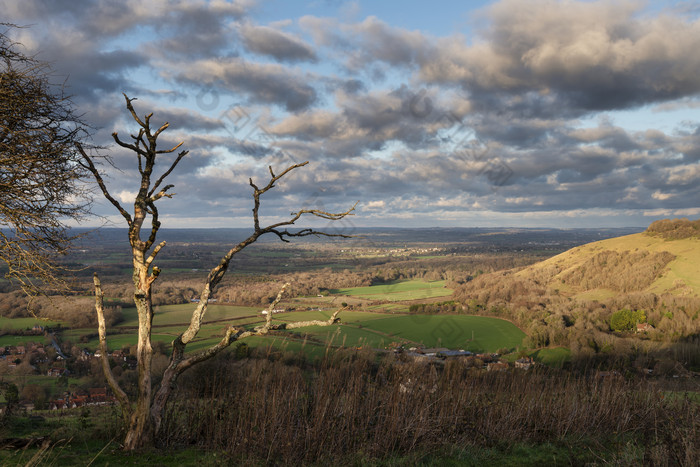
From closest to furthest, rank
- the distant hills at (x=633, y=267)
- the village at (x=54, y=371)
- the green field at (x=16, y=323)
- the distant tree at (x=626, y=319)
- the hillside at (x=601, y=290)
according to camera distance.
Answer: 1. the village at (x=54, y=371)
2. the green field at (x=16, y=323)
3. the hillside at (x=601, y=290)
4. the distant tree at (x=626, y=319)
5. the distant hills at (x=633, y=267)

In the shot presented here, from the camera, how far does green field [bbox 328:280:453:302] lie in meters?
80.0

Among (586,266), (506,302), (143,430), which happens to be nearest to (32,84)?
(143,430)

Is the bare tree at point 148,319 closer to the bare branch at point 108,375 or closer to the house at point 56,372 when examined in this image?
the bare branch at point 108,375

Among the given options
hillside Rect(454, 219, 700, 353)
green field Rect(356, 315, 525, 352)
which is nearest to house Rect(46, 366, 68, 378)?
green field Rect(356, 315, 525, 352)

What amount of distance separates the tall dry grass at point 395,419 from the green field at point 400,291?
2645 inches

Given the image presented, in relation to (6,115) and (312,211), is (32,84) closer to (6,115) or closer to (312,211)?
(6,115)

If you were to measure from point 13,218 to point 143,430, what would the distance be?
14.0ft

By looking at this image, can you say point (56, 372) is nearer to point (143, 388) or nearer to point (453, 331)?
point (143, 388)

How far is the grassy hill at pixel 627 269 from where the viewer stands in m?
69.1

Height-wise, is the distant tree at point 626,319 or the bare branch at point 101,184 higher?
the bare branch at point 101,184

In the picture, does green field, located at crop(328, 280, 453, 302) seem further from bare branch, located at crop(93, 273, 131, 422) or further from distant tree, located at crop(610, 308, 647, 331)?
bare branch, located at crop(93, 273, 131, 422)

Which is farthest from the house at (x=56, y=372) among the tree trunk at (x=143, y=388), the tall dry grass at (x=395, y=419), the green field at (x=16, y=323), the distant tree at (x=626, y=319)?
the distant tree at (x=626, y=319)

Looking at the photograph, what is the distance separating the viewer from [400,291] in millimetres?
88875

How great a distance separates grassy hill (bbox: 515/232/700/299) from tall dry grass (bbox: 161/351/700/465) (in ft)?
233
